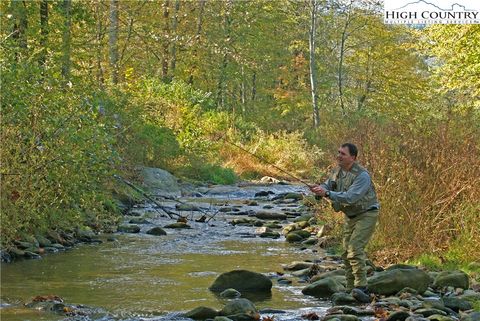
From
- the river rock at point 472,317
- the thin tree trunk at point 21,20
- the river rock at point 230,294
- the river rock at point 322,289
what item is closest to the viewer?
the river rock at point 472,317

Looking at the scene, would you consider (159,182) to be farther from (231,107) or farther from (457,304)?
(231,107)

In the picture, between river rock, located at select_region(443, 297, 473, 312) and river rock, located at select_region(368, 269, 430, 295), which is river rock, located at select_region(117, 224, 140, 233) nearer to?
river rock, located at select_region(368, 269, 430, 295)

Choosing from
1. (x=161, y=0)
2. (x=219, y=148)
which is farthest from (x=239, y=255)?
(x=161, y=0)

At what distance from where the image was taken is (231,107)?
46.2m

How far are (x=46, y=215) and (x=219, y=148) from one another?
18.0m

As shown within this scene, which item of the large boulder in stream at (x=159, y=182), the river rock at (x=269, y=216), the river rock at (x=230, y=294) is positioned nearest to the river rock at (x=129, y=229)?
the river rock at (x=269, y=216)

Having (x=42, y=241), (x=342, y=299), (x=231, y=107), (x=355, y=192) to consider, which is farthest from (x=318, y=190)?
(x=231, y=107)

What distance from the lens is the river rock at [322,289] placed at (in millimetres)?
10039

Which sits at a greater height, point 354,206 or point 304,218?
point 354,206

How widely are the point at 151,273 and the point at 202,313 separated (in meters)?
2.95

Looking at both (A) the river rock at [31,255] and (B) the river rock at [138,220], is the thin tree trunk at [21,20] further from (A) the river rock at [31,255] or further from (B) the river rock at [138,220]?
(A) the river rock at [31,255]

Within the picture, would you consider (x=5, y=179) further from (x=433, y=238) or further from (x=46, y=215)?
(x=433, y=238)

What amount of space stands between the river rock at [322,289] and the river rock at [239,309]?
142 cm

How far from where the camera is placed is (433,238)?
1181 cm
